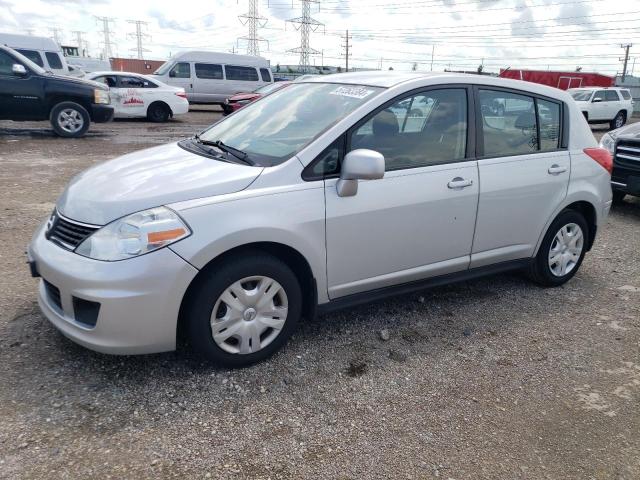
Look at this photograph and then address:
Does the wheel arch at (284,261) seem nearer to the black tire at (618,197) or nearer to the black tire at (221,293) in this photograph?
the black tire at (221,293)

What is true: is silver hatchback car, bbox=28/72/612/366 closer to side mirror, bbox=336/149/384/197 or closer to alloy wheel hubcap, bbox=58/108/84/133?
side mirror, bbox=336/149/384/197

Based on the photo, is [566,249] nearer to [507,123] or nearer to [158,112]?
[507,123]

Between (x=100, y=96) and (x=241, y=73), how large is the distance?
33.2ft

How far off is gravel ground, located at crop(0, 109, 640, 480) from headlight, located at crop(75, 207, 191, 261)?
29.4 inches

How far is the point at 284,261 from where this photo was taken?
10.2ft

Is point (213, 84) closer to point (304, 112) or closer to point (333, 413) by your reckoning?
point (304, 112)

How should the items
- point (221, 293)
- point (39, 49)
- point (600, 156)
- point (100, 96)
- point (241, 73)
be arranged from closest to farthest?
point (221, 293), point (600, 156), point (100, 96), point (39, 49), point (241, 73)

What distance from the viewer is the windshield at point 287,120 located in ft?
10.7

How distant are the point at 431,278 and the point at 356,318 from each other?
61 centimetres

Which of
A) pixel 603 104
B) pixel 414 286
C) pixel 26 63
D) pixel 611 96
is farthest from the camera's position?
pixel 611 96

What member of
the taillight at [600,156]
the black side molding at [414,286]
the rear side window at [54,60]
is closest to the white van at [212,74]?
the rear side window at [54,60]

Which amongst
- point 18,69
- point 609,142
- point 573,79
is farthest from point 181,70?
point 573,79

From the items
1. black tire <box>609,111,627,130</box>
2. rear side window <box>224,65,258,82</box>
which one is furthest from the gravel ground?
black tire <box>609,111,627,130</box>

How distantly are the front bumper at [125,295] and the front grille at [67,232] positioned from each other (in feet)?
0.20
